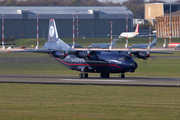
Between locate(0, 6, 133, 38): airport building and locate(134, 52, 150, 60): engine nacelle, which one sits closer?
locate(134, 52, 150, 60): engine nacelle

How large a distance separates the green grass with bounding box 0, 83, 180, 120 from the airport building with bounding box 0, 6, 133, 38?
314 feet

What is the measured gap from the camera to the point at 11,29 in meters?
121

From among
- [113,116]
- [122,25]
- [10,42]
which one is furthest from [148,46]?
[113,116]

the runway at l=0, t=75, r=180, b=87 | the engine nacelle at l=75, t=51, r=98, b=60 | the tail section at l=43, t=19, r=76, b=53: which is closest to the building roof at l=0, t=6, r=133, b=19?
the tail section at l=43, t=19, r=76, b=53

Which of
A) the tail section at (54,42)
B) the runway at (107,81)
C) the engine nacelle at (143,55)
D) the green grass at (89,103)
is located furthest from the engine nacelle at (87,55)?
the green grass at (89,103)

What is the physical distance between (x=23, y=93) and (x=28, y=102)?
13.1ft

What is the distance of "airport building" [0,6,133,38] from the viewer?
121 meters

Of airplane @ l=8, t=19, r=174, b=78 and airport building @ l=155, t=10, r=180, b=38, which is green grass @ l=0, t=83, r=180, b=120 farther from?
airport building @ l=155, t=10, r=180, b=38

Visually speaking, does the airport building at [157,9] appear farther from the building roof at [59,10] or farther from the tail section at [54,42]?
the tail section at [54,42]

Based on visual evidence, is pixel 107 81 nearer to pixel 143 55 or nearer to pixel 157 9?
pixel 143 55

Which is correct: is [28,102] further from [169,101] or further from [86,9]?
[86,9]

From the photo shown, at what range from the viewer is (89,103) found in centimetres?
1911

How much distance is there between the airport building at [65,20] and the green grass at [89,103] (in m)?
95.7

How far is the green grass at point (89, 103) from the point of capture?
1559 cm
